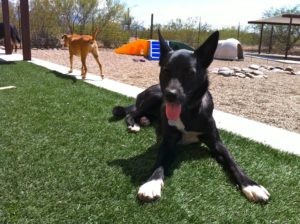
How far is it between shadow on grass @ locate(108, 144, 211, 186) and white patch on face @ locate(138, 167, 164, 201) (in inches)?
4.8

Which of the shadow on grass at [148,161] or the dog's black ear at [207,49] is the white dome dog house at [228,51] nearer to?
the shadow on grass at [148,161]

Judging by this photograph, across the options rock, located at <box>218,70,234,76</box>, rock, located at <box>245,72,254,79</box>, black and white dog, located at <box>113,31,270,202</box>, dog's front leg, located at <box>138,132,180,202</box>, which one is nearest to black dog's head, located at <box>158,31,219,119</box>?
black and white dog, located at <box>113,31,270,202</box>

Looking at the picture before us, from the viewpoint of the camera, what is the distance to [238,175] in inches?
118

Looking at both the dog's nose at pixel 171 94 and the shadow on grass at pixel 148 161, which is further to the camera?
the shadow on grass at pixel 148 161

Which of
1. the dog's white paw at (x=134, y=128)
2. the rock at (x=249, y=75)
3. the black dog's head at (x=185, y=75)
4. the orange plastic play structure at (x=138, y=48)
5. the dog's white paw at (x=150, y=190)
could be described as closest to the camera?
the dog's white paw at (x=150, y=190)

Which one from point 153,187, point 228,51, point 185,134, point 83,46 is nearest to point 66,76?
point 83,46

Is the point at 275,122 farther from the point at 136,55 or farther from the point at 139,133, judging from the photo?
the point at 136,55

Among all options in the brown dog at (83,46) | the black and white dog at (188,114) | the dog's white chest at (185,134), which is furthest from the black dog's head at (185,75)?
the brown dog at (83,46)

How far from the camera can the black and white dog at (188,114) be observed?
9.25ft

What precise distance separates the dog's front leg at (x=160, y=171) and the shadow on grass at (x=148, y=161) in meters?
0.09

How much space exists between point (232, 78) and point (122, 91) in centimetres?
442

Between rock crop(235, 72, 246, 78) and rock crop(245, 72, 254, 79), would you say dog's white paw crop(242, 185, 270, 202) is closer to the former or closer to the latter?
rock crop(235, 72, 246, 78)

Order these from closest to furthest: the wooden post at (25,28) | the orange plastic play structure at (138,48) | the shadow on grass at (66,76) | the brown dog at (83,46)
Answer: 1. the shadow on grass at (66,76)
2. the brown dog at (83,46)
3. the wooden post at (25,28)
4. the orange plastic play structure at (138,48)

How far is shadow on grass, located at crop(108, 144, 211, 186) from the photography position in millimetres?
3061
